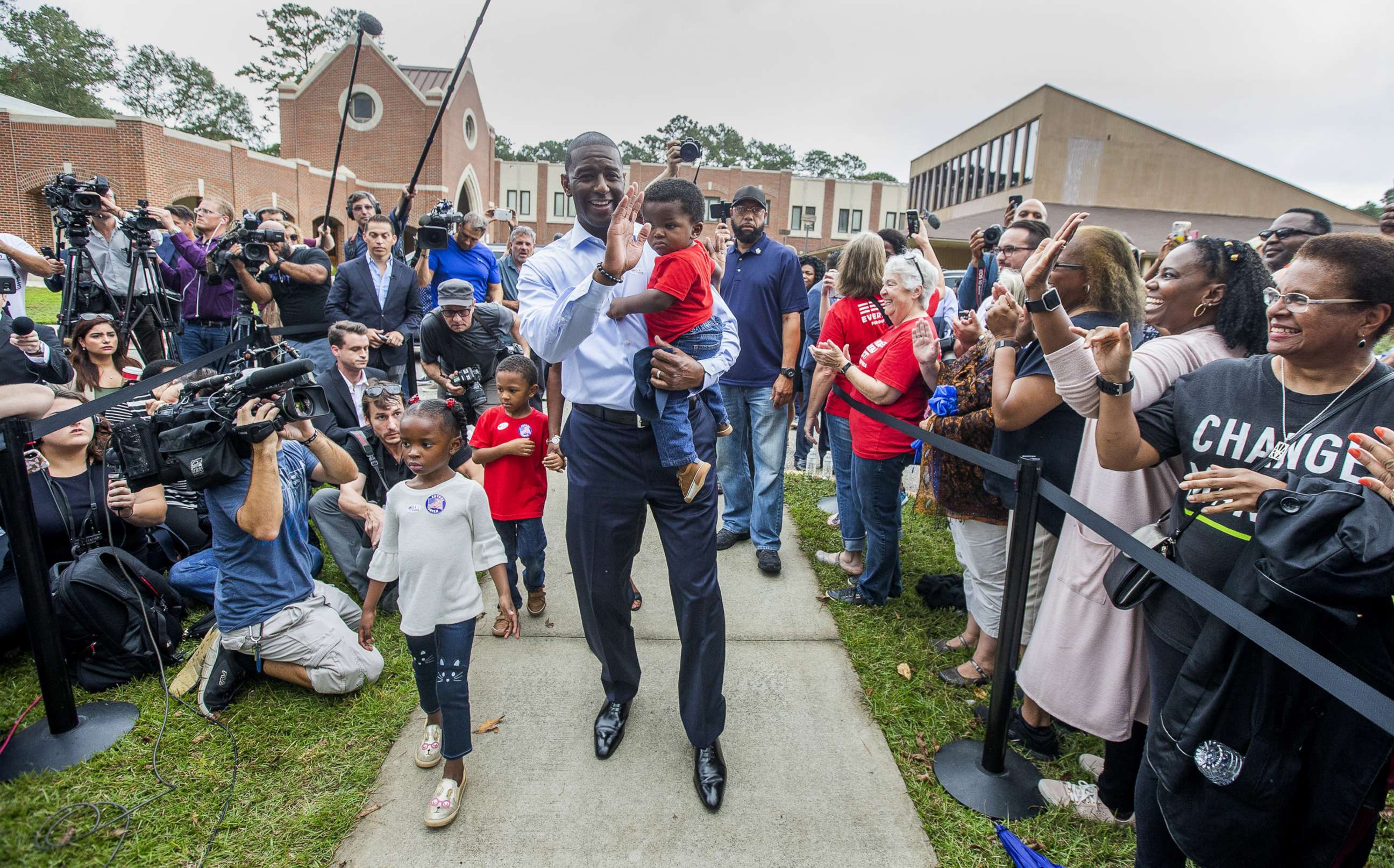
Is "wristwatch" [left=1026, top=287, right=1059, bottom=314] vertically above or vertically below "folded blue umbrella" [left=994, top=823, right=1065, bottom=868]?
above

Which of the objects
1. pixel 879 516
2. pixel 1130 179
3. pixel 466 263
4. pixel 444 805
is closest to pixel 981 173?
pixel 1130 179

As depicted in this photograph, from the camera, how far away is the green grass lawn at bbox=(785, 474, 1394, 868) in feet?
7.70

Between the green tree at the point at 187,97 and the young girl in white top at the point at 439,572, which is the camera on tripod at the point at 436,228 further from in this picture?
the green tree at the point at 187,97

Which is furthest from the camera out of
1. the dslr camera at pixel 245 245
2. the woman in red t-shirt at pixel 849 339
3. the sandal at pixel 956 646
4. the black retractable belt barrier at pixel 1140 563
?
the dslr camera at pixel 245 245

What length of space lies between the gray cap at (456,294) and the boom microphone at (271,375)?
2.50m

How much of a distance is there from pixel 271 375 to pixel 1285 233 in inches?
193

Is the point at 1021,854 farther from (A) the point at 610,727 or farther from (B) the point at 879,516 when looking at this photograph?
(B) the point at 879,516

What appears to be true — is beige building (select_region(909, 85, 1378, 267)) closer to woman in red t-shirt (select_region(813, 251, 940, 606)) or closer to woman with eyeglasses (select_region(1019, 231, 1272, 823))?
woman in red t-shirt (select_region(813, 251, 940, 606))

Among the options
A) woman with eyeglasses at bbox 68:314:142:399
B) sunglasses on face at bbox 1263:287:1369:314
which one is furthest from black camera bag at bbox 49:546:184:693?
sunglasses on face at bbox 1263:287:1369:314

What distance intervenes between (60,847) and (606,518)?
6.85 feet

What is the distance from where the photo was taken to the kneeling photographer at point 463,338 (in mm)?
5223

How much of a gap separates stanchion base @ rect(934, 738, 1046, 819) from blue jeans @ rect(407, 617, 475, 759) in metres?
1.80

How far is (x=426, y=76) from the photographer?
3703 cm

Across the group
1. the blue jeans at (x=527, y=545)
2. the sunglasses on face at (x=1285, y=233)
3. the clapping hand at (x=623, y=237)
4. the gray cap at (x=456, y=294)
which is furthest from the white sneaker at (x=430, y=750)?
the sunglasses on face at (x=1285, y=233)
